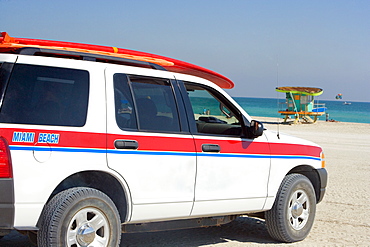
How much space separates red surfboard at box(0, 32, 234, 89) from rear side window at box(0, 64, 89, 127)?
0.28 meters

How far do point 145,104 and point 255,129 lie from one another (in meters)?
1.39

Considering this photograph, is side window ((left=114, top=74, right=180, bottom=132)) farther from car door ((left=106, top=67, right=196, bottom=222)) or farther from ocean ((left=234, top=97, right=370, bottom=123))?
ocean ((left=234, top=97, right=370, bottom=123))

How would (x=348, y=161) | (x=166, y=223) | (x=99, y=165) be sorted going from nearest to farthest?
(x=99, y=165)
(x=166, y=223)
(x=348, y=161)

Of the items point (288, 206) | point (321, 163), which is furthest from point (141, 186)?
point (321, 163)

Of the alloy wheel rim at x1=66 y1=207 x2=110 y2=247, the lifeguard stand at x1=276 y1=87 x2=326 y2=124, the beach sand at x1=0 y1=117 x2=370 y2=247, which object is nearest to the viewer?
the alloy wheel rim at x1=66 y1=207 x2=110 y2=247

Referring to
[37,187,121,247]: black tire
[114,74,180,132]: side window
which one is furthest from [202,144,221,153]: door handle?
[37,187,121,247]: black tire

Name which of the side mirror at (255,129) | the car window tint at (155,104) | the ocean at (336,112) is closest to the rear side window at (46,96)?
the car window tint at (155,104)

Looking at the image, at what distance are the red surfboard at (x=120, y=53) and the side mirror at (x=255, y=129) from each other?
0.79m

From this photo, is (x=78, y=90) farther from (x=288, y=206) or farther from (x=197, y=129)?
(x=288, y=206)

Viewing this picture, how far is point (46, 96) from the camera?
489cm

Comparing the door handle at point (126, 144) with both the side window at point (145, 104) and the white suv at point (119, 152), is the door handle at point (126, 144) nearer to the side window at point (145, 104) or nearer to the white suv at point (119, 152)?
the white suv at point (119, 152)

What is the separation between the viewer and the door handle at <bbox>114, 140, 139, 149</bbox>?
5184 millimetres

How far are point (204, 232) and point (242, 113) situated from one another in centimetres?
184

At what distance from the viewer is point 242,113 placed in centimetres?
654
